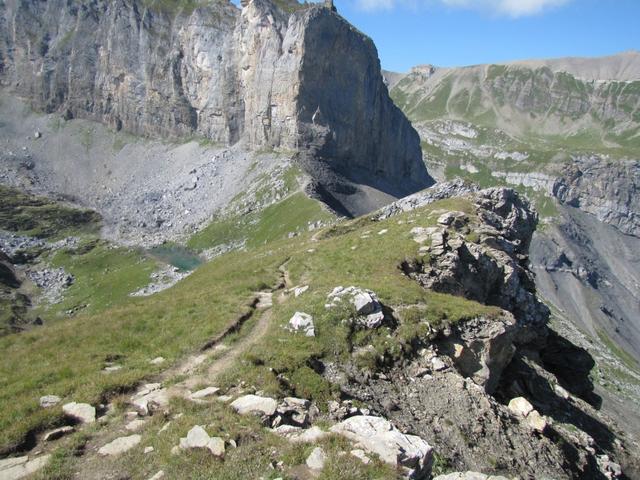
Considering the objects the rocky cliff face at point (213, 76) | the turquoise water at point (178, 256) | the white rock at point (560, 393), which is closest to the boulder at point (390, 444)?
the white rock at point (560, 393)

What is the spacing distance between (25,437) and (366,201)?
12656cm

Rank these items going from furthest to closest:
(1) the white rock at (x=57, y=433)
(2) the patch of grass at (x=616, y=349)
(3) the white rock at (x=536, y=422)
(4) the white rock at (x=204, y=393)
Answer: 1. (2) the patch of grass at (x=616, y=349)
2. (3) the white rock at (x=536, y=422)
3. (4) the white rock at (x=204, y=393)
4. (1) the white rock at (x=57, y=433)

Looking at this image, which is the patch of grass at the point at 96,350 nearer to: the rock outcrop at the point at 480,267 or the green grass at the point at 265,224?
the rock outcrop at the point at 480,267

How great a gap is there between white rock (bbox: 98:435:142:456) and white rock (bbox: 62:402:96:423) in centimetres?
174

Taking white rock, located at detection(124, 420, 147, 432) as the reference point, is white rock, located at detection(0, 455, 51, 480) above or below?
above

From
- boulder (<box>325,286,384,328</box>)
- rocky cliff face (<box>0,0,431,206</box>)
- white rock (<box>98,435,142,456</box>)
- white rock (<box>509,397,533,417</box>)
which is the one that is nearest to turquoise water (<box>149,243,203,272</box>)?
rocky cliff face (<box>0,0,431,206</box>)

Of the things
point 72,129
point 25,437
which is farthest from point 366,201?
point 25,437

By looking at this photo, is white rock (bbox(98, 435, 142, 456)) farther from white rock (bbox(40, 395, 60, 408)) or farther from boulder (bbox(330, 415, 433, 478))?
boulder (bbox(330, 415, 433, 478))

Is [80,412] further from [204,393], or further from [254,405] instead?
[254,405]

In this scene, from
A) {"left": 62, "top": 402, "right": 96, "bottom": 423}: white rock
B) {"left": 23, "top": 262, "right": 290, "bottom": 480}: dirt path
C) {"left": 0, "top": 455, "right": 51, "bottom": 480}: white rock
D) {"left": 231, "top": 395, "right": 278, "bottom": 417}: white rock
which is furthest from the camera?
{"left": 62, "top": 402, "right": 96, "bottom": 423}: white rock

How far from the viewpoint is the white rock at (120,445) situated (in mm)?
13406

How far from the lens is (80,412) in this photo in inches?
607

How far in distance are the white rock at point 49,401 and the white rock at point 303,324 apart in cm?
937

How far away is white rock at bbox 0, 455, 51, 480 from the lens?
12.3 metres
